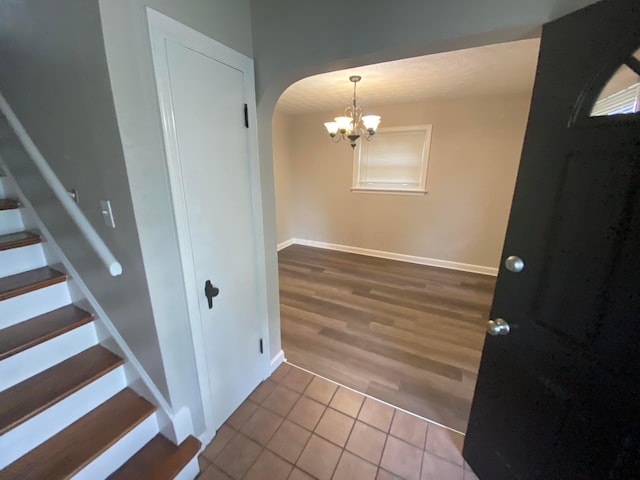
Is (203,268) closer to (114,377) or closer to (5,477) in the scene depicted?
(114,377)

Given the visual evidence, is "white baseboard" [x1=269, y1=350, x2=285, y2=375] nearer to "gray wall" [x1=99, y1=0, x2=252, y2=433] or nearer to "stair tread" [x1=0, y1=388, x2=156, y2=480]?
"gray wall" [x1=99, y1=0, x2=252, y2=433]

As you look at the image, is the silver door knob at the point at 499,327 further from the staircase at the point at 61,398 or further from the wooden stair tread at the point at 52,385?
the wooden stair tread at the point at 52,385

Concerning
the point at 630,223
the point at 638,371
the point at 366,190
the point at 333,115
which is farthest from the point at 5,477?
the point at 333,115

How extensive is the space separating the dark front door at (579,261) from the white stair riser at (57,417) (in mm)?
1851

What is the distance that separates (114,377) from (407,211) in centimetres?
378

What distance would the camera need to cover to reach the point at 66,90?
101 centimetres

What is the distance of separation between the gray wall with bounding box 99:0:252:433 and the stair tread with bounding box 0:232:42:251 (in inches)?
37.9

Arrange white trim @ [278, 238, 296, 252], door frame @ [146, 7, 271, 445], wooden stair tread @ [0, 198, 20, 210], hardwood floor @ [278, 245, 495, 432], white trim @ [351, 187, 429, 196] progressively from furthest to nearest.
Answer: white trim @ [278, 238, 296, 252] → white trim @ [351, 187, 429, 196] → hardwood floor @ [278, 245, 495, 432] → wooden stair tread @ [0, 198, 20, 210] → door frame @ [146, 7, 271, 445]

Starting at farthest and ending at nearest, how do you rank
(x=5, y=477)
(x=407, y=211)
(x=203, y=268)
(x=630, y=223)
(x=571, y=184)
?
(x=407, y=211) → (x=203, y=268) → (x=5, y=477) → (x=571, y=184) → (x=630, y=223)

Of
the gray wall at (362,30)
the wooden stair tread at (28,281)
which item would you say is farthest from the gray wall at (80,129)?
the gray wall at (362,30)

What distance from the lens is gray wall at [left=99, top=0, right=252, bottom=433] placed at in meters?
0.88

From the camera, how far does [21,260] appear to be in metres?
1.42

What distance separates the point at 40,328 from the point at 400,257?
4.01 meters

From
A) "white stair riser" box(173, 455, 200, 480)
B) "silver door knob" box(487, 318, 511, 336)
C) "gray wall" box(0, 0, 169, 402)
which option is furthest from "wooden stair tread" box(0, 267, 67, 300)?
"silver door knob" box(487, 318, 511, 336)
